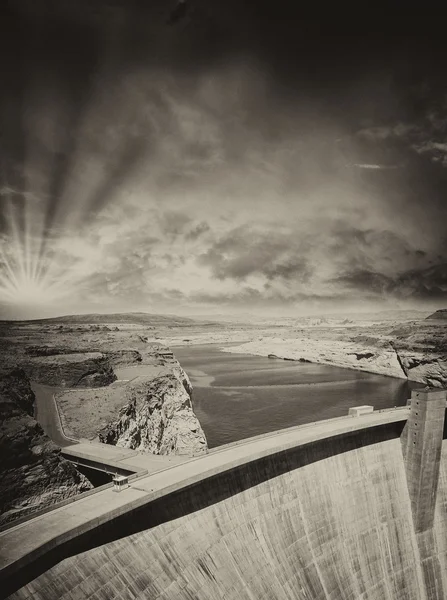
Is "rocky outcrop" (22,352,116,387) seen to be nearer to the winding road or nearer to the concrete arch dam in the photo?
the winding road

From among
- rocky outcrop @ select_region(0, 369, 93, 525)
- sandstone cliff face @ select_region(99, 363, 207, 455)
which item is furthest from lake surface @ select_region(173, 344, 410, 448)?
rocky outcrop @ select_region(0, 369, 93, 525)

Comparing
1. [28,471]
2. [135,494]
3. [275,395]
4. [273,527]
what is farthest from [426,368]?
[28,471]

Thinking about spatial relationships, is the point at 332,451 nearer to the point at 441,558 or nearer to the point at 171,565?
the point at 441,558

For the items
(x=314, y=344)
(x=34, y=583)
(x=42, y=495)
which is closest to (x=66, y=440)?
(x=42, y=495)

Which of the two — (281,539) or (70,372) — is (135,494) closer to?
(281,539)

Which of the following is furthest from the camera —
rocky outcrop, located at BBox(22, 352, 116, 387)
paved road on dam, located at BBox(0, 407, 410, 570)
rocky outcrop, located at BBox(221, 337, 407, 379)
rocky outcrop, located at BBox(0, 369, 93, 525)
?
rocky outcrop, located at BBox(221, 337, 407, 379)

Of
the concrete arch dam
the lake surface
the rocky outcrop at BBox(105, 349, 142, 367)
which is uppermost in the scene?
the rocky outcrop at BBox(105, 349, 142, 367)

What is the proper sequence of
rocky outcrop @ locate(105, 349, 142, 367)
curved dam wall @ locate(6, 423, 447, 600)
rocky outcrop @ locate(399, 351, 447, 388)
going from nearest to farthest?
curved dam wall @ locate(6, 423, 447, 600), rocky outcrop @ locate(105, 349, 142, 367), rocky outcrop @ locate(399, 351, 447, 388)
